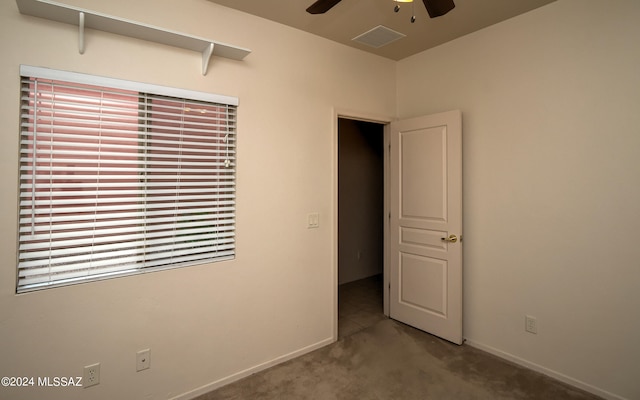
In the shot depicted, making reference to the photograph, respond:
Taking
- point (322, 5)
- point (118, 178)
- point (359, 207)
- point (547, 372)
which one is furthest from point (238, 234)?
point (359, 207)

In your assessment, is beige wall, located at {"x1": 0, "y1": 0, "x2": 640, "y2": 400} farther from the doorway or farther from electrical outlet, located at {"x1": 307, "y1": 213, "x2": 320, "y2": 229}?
the doorway

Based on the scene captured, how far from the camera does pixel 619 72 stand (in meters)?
2.09

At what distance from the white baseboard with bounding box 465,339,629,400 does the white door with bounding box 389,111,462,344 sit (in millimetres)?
228

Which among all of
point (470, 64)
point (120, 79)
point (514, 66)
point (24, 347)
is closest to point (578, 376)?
point (514, 66)

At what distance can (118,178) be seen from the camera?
1.94 meters

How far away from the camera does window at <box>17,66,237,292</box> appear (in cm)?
173

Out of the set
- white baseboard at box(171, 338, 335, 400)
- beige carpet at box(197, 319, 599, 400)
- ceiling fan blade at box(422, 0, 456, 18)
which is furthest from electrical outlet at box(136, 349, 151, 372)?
ceiling fan blade at box(422, 0, 456, 18)

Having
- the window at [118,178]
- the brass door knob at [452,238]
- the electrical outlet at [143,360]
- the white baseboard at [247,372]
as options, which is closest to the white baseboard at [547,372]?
the brass door knob at [452,238]

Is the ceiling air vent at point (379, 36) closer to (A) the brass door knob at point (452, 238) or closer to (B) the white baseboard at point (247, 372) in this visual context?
(A) the brass door knob at point (452, 238)

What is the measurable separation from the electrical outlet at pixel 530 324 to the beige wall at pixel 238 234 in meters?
1.61

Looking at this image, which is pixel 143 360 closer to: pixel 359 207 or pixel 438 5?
pixel 438 5

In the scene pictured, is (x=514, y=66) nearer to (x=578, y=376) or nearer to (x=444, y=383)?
(x=578, y=376)

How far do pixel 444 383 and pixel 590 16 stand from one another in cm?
284

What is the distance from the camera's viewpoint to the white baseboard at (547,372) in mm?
2127
